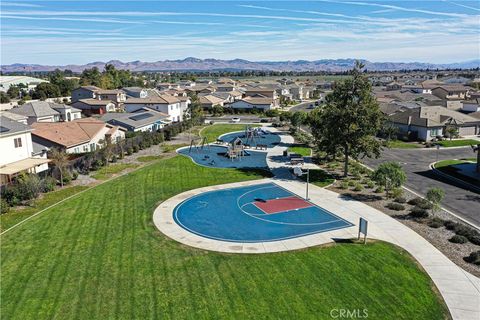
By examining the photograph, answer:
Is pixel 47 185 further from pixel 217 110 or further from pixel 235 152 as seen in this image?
pixel 217 110

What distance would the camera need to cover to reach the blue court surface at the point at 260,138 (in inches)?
2457

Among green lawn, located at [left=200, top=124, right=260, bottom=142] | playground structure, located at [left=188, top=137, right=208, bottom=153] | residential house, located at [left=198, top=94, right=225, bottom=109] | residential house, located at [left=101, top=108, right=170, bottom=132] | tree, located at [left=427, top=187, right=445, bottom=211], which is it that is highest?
residential house, located at [left=198, top=94, right=225, bottom=109]

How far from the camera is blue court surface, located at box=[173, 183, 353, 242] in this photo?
90.9 ft

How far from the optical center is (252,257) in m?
23.7

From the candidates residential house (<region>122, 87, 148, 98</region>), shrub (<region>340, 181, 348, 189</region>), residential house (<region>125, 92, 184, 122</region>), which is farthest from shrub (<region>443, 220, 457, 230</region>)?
residential house (<region>122, 87, 148, 98</region>)

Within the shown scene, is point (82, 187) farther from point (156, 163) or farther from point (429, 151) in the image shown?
point (429, 151)

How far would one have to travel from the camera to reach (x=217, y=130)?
7631 centimetres

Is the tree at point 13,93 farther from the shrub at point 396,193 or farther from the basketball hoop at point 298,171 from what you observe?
the shrub at point 396,193

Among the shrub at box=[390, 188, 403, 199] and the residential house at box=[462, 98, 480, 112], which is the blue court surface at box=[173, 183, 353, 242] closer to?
the shrub at box=[390, 188, 403, 199]

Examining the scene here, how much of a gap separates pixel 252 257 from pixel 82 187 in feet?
74.1

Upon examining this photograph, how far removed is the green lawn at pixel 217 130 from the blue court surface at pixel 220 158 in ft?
27.3

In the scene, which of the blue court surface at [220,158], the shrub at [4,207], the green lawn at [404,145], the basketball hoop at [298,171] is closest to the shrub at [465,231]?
the basketball hoop at [298,171]

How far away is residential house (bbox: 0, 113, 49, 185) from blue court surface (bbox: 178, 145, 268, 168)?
1887 centimetres

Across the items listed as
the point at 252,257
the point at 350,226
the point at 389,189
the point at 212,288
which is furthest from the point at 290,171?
the point at 212,288
